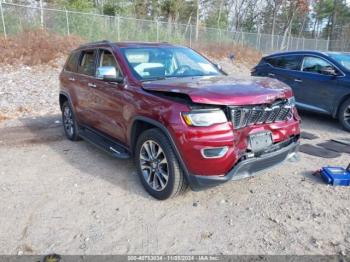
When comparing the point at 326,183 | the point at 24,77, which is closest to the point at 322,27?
the point at 24,77

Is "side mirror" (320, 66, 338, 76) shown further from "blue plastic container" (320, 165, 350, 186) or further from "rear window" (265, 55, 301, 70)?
"blue plastic container" (320, 165, 350, 186)

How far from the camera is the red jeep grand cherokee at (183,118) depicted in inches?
132

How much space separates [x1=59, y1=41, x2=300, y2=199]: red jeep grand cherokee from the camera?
11.0ft

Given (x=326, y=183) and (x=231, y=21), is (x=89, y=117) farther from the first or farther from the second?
(x=231, y=21)

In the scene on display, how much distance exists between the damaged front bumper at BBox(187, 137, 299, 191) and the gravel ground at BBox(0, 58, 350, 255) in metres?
0.43

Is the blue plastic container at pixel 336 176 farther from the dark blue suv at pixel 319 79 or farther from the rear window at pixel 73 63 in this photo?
the rear window at pixel 73 63

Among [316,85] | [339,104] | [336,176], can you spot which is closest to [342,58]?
[316,85]

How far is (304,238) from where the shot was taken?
316cm

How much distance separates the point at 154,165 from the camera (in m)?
3.93

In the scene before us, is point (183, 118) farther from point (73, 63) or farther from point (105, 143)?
point (73, 63)

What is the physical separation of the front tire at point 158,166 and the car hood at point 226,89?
1.87 ft

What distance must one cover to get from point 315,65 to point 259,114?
185 inches

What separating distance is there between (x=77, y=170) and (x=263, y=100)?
2.98 meters

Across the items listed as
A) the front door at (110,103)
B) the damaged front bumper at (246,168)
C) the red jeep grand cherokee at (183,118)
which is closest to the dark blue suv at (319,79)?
the red jeep grand cherokee at (183,118)
